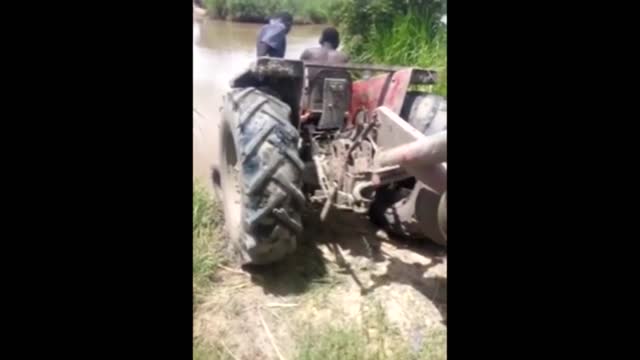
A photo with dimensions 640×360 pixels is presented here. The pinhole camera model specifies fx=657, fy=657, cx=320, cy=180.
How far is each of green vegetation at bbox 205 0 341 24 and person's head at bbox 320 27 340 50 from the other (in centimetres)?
3

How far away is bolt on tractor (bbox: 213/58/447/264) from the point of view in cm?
118

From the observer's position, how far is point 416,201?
1.30 meters

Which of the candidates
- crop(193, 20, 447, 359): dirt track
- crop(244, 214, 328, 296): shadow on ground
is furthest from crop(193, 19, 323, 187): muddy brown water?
crop(244, 214, 328, 296): shadow on ground

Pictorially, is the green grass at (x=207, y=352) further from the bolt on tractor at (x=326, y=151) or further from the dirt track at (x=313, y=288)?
the bolt on tractor at (x=326, y=151)

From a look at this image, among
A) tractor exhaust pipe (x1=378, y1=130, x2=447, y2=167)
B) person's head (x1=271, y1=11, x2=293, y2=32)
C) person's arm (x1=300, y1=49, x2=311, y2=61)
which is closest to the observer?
tractor exhaust pipe (x1=378, y1=130, x2=447, y2=167)

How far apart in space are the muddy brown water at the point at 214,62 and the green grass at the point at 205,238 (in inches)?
1.5

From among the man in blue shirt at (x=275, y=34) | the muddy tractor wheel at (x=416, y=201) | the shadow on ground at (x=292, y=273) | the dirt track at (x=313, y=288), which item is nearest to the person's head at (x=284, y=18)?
the man in blue shirt at (x=275, y=34)

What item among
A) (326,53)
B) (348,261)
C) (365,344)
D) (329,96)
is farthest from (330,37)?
(365,344)

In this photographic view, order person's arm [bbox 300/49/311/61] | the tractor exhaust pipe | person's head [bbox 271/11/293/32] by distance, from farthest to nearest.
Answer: person's arm [bbox 300/49/311/61] → person's head [bbox 271/11/293/32] → the tractor exhaust pipe

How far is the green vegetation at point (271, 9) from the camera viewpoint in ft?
3.88

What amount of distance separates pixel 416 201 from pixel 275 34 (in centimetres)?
42

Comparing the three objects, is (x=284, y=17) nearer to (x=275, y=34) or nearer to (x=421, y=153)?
A: (x=275, y=34)

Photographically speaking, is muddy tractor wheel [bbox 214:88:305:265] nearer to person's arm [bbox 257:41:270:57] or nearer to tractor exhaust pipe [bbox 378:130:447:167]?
person's arm [bbox 257:41:270:57]
